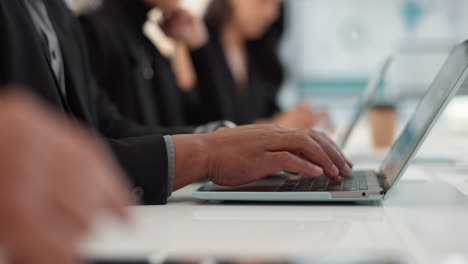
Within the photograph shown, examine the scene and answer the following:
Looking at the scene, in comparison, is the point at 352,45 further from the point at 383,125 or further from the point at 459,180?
the point at 459,180

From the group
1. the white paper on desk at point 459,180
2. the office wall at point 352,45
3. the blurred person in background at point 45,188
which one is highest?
the blurred person in background at point 45,188

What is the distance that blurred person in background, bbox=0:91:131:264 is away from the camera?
0.28 meters

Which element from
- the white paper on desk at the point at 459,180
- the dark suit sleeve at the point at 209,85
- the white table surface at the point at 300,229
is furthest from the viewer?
the dark suit sleeve at the point at 209,85

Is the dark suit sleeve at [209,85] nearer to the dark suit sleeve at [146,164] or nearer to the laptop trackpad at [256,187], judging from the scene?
the laptop trackpad at [256,187]

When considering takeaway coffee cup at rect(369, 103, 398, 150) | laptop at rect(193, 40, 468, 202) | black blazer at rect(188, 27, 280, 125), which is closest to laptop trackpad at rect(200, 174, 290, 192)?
laptop at rect(193, 40, 468, 202)

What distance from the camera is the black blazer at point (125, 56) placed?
2012mm

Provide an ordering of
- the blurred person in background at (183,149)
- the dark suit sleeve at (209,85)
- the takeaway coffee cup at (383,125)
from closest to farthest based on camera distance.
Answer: the blurred person in background at (183,149) → the takeaway coffee cup at (383,125) → the dark suit sleeve at (209,85)

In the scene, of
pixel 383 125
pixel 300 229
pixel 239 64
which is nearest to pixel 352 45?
pixel 239 64

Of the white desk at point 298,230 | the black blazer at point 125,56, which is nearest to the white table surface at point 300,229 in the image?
the white desk at point 298,230

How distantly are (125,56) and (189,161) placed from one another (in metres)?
1.29

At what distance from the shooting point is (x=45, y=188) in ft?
0.96

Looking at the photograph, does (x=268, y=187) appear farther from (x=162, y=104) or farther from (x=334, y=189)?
(x=162, y=104)

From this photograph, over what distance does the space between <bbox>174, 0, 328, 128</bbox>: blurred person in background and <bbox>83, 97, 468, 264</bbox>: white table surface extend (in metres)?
2.14

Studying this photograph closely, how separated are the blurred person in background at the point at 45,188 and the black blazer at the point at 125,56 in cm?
173
